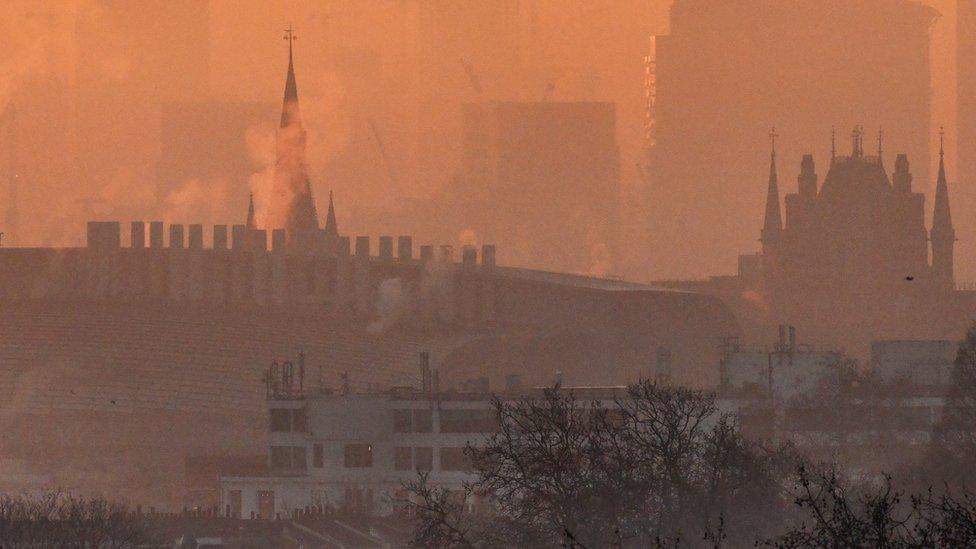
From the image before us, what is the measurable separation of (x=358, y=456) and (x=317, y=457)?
2038 millimetres

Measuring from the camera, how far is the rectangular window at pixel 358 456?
165875 mm

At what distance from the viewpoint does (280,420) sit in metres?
171

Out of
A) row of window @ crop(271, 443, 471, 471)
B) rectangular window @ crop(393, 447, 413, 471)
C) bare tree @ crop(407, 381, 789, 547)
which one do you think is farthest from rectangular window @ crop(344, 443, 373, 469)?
bare tree @ crop(407, 381, 789, 547)

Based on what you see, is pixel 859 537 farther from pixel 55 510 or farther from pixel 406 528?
pixel 55 510

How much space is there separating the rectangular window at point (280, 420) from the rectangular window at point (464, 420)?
710cm

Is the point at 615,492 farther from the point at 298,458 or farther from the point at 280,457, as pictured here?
the point at 280,457

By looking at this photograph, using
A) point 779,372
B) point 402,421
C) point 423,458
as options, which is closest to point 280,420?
point 402,421

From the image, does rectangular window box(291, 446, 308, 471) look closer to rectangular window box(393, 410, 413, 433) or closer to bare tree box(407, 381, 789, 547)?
rectangular window box(393, 410, 413, 433)

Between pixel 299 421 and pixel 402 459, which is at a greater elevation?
pixel 299 421

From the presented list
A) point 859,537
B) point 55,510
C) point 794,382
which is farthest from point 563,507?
point 794,382

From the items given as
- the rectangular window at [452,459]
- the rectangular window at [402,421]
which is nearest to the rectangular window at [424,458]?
the rectangular window at [452,459]

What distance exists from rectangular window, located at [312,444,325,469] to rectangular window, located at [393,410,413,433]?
416cm

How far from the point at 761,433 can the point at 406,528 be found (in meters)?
38.2

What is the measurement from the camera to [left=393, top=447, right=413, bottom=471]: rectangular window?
16700cm
